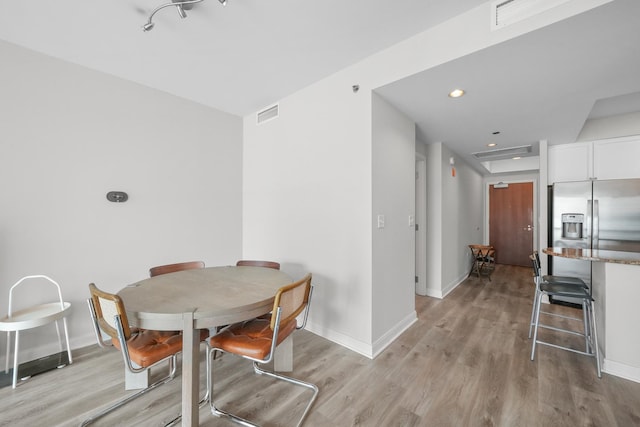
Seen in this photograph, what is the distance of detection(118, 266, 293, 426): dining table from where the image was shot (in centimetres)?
136

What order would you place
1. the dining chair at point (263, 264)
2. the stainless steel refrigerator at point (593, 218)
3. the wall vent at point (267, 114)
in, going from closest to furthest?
the dining chair at point (263, 264)
the stainless steel refrigerator at point (593, 218)
the wall vent at point (267, 114)

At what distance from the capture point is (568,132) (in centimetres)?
338

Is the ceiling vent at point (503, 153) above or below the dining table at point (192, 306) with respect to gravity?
above

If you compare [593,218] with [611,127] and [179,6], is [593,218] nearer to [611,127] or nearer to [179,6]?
[611,127]

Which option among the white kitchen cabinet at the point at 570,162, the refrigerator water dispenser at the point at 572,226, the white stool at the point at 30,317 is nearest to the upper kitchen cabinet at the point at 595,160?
the white kitchen cabinet at the point at 570,162

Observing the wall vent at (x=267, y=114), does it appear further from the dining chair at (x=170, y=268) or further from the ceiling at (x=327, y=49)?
the dining chair at (x=170, y=268)

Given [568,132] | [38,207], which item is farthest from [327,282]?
[568,132]

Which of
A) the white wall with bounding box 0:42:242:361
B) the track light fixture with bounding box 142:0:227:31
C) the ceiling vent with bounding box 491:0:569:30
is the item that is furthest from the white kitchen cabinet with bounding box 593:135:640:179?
the white wall with bounding box 0:42:242:361

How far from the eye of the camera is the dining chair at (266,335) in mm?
1482

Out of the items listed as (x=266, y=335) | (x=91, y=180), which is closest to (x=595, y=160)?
(x=266, y=335)

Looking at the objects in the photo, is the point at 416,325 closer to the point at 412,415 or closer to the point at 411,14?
the point at 412,415

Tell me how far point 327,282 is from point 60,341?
2.46 meters

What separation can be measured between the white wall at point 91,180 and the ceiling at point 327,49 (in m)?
0.27

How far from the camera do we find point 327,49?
222 cm
